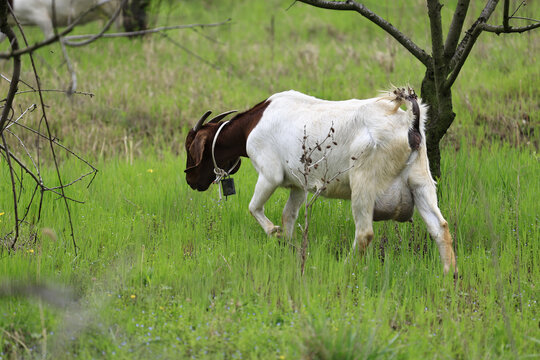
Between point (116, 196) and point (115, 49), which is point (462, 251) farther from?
point (115, 49)

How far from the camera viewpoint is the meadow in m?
3.54

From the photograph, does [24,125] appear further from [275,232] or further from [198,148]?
[275,232]

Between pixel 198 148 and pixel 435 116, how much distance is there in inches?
81.4

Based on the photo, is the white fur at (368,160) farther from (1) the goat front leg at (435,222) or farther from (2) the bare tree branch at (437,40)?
(2) the bare tree branch at (437,40)

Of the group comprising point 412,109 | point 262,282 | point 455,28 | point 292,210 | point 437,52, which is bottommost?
point 262,282

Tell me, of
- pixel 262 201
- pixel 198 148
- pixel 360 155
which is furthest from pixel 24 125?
pixel 360 155

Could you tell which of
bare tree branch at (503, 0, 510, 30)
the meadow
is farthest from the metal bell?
bare tree branch at (503, 0, 510, 30)

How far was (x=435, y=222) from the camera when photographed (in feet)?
14.9

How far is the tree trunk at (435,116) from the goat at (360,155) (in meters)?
1.06

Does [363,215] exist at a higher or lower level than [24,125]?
lower

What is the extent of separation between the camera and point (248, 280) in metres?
4.35

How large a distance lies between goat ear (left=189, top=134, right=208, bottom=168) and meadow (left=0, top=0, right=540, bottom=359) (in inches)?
21.1

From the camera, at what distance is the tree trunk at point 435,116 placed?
5.63 meters

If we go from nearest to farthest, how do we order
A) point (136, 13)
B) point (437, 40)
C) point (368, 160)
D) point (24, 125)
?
point (368, 160) → point (437, 40) → point (24, 125) → point (136, 13)
